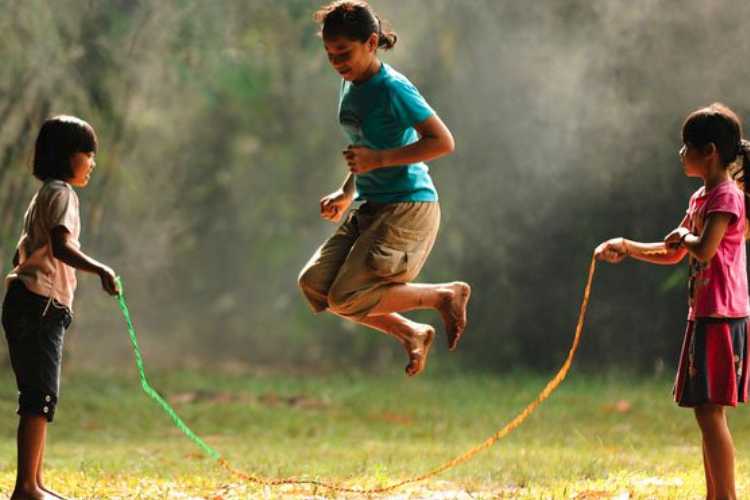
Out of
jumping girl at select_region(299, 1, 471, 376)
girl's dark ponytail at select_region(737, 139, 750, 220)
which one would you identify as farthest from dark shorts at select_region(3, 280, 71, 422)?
girl's dark ponytail at select_region(737, 139, 750, 220)

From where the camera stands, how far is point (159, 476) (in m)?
5.28

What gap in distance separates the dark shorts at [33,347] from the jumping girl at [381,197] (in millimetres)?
926

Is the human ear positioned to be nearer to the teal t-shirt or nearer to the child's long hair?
the teal t-shirt

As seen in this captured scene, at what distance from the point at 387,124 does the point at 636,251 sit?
3.19ft

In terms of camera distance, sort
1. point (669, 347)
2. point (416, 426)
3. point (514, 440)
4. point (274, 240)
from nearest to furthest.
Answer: point (514, 440) → point (416, 426) → point (669, 347) → point (274, 240)

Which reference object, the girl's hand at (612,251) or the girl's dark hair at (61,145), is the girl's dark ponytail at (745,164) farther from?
the girl's dark hair at (61,145)

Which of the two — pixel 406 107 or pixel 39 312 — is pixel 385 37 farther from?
pixel 39 312

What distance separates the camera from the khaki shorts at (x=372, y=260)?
4234 mm

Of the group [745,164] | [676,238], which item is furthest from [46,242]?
[745,164]

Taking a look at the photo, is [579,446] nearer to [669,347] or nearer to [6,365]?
[669,347]

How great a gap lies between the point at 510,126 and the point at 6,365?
456 cm

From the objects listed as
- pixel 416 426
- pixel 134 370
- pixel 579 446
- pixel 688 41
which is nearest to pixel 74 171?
pixel 579 446

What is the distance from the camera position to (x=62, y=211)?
3988mm

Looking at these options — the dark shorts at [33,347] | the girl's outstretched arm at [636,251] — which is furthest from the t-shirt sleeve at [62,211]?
the girl's outstretched arm at [636,251]
